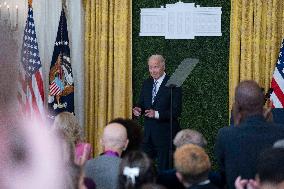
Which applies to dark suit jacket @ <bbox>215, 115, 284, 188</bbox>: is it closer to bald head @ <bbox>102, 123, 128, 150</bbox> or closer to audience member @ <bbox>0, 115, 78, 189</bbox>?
bald head @ <bbox>102, 123, 128, 150</bbox>

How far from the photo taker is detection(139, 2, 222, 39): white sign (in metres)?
6.20

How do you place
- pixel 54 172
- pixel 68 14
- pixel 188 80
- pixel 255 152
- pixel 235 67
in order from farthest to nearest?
pixel 68 14
pixel 188 80
pixel 235 67
pixel 255 152
pixel 54 172

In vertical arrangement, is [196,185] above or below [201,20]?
below

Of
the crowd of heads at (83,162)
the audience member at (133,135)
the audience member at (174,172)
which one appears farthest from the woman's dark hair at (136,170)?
the audience member at (133,135)

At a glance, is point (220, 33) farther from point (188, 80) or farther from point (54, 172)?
point (54, 172)

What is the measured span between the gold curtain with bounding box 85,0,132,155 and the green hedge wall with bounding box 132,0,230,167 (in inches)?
16.7

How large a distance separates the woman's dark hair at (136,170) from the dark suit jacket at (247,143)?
701 mm

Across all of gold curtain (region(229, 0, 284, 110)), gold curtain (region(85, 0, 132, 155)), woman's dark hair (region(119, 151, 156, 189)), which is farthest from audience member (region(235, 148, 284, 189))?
gold curtain (region(85, 0, 132, 155))

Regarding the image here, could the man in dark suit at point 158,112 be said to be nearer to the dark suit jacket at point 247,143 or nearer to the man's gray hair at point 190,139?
the man's gray hair at point 190,139

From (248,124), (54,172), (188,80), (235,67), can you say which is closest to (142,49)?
(188,80)

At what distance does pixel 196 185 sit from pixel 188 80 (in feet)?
13.5

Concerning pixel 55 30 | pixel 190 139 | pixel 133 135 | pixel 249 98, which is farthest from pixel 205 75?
pixel 249 98

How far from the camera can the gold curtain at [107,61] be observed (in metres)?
6.48

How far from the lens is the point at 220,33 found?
617 cm
